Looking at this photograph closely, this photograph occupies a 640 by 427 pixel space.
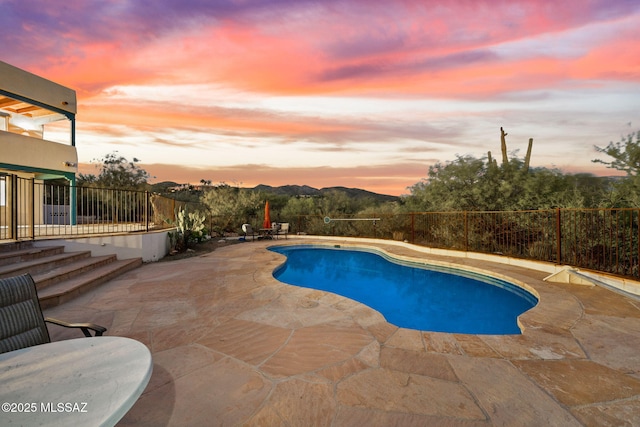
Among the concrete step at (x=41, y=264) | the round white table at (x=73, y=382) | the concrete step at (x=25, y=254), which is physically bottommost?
the concrete step at (x=41, y=264)

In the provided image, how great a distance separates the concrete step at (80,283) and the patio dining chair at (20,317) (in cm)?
262

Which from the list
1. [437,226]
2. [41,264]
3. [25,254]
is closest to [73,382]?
[41,264]

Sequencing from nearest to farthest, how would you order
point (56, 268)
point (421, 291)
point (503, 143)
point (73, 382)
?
point (73, 382), point (56, 268), point (421, 291), point (503, 143)

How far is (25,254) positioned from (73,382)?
5.63 m

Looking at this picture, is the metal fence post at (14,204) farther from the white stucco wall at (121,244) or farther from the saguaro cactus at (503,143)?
the saguaro cactus at (503,143)

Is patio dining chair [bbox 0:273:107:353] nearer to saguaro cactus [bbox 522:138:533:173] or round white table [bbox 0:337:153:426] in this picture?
round white table [bbox 0:337:153:426]

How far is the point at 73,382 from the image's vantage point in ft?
4.18

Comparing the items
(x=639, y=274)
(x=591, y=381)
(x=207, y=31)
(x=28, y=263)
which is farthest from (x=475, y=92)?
(x=28, y=263)

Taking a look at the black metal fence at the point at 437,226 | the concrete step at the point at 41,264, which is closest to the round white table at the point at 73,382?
the concrete step at the point at 41,264

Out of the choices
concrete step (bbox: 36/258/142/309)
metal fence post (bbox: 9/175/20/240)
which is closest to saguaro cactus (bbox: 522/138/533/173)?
concrete step (bbox: 36/258/142/309)

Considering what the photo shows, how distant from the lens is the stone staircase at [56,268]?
4.32 metres

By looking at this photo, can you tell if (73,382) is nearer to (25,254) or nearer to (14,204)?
(25,254)

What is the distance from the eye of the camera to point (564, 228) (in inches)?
295

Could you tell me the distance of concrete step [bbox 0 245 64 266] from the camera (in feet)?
16.0
